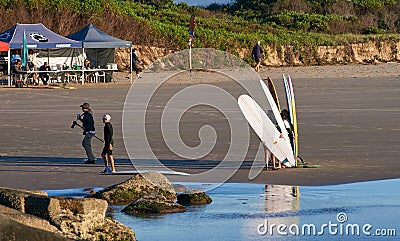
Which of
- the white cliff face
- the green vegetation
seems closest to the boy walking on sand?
the green vegetation

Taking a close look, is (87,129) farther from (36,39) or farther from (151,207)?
(36,39)

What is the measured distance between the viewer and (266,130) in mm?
16734

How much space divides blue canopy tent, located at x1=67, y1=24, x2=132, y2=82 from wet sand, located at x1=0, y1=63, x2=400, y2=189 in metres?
1.66

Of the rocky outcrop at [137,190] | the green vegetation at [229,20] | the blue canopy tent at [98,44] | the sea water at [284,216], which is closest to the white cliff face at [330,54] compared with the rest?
the green vegetation at [229,20]

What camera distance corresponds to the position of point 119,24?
173 feet

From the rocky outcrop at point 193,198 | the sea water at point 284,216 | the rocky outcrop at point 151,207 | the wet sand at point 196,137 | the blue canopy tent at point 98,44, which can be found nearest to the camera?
the sea water at point 284,216

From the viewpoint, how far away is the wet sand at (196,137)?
1659 centimetres

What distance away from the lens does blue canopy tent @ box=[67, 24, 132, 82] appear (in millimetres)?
39344

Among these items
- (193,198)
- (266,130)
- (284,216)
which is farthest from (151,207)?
(266,130)

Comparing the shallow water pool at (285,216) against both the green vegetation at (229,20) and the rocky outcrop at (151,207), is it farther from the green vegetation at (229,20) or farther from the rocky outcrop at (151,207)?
the green vegetation at (229,20)

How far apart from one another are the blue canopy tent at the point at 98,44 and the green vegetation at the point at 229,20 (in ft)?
20.2

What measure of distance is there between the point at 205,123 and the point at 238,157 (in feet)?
20.2

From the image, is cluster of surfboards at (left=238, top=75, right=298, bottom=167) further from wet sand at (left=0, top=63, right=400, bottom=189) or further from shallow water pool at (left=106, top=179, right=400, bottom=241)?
shallow water pool at (left=106, top=179, right=400, bottom=241)

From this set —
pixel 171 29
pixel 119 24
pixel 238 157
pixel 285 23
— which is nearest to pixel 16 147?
pixel 238 157
